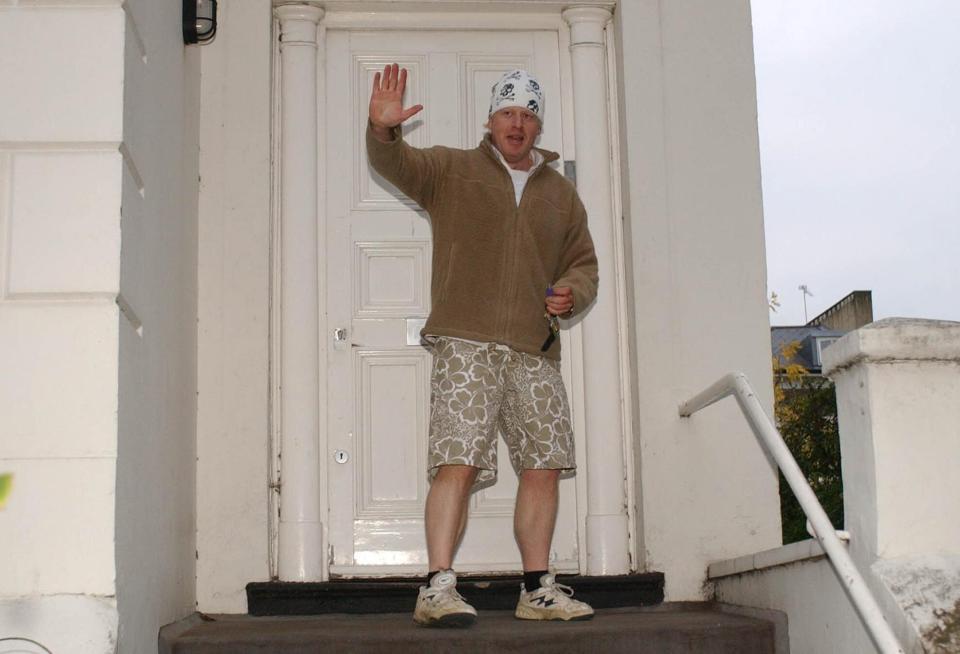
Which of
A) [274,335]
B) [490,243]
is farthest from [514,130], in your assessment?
[274,335]

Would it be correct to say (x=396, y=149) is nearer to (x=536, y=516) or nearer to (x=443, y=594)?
(x=536, y=516)

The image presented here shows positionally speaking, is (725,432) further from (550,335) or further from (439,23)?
(439,23)

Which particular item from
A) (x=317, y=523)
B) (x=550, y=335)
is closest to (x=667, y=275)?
(x=550, y=335)

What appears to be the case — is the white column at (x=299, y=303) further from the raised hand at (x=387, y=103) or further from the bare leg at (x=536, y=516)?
the raised hand at (x=387, y=103)

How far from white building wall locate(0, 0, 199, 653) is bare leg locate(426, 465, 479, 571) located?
0.92 metres

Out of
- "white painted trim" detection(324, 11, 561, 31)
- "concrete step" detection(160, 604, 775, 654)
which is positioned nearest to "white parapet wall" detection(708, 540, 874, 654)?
"concrete step" detection(160, 604, 775, 654)

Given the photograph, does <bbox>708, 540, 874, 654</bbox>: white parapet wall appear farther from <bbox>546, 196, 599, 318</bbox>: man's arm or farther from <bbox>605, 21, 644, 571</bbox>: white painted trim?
<bbox>546, 196, 599, 318</bbox>: man's arm

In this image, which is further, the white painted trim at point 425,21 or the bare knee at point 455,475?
the white painted trim at point 425,21

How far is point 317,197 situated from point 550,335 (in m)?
1.39

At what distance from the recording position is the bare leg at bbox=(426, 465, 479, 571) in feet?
13.7

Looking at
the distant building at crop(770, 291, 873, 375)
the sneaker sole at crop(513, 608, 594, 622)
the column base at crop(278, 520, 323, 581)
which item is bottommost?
the sneaker sole at crop(513, 608, 594, 622)

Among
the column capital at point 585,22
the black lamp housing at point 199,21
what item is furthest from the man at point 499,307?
the black lamp housing at point 199,21

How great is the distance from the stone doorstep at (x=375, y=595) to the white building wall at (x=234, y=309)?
0.13 m

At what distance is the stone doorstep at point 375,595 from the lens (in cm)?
479
